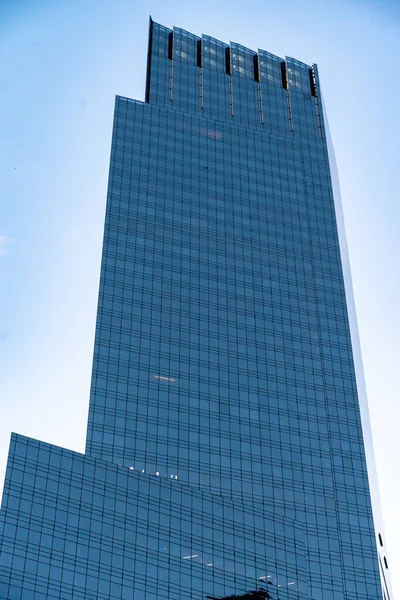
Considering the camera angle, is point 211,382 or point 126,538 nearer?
point 126,538

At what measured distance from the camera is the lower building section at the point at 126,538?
9162cm

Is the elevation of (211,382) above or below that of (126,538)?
above

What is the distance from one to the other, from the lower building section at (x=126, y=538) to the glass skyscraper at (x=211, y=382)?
189mm

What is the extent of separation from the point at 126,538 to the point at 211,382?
30.0 metres

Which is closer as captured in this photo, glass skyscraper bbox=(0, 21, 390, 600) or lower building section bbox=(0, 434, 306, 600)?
lower building section bbox=(0, 434, 306, 600)

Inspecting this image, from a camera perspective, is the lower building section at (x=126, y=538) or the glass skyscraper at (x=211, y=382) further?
the glass skyscraper at (x=211, y=382)

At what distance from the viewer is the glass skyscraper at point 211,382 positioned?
97750 mm

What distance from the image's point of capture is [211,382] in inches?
4847

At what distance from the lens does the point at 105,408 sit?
377ft

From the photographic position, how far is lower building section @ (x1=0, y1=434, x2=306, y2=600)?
9162 cm

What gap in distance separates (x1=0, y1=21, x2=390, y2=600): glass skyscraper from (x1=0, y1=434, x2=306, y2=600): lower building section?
19cm

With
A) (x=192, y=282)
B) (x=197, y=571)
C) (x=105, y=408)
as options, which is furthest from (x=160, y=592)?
(x=192, y=282)

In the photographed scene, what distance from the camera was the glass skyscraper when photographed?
321ft

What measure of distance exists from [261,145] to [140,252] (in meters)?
35.0
